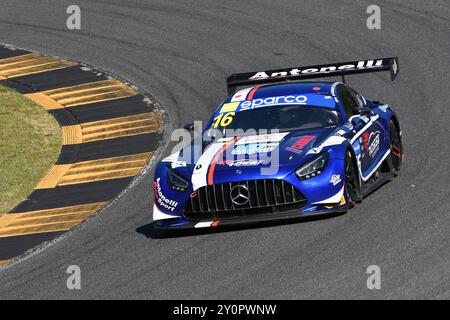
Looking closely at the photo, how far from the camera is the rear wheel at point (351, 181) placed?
11953 mm

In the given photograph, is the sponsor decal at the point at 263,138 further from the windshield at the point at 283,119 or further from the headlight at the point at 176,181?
the headlight at the point at 176,181

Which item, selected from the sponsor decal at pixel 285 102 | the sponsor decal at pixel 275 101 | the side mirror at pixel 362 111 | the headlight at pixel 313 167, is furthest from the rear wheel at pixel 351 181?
the sponsor decal at pixel 275 101

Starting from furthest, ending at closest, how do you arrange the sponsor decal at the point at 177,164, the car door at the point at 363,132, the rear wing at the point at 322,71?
1. the rear wing at the point at 322,71
2. the car door at the point at 363,132
3. the sponsor decal at the point at 177,164

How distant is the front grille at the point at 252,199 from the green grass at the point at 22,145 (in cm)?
361

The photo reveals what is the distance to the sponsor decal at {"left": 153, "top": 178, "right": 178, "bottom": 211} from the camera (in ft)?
39.1

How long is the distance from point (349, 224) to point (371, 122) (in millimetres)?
2039

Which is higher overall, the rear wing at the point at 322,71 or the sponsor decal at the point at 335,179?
the rear wing at the point at 322,71

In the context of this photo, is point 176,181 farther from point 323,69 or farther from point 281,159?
point 323,69

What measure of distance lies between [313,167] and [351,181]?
64cm

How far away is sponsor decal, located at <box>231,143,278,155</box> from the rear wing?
7.04 feet

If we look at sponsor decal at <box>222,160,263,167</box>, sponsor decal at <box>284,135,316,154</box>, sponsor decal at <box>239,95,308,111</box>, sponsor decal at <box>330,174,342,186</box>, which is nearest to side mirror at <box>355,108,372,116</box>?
sponsor decal at <box>239,95,308,111</box>

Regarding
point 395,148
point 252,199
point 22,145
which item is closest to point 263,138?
point 252,199
